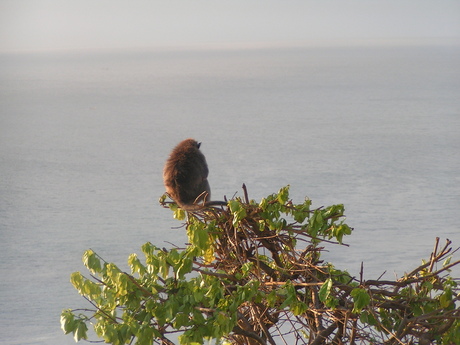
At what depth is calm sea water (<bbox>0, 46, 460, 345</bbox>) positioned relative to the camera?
8055 mm

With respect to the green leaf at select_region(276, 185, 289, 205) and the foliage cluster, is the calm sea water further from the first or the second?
the green leaf at select_region(276, 185, 289, 205)

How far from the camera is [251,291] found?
7.57 feet

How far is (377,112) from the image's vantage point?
1980cm

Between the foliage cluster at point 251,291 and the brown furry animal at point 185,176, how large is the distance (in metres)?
1.49

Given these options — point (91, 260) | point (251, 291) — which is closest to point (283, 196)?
point (251, 291)

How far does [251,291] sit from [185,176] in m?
2.18

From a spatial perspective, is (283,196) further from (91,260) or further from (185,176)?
(185,176)

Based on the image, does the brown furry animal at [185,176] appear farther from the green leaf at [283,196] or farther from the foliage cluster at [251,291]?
the green leaf at [283,196]

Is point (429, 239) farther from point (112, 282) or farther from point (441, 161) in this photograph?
point (112, 282)

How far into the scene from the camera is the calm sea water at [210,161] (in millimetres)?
8055

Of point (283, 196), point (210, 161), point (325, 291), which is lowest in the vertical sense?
point (325, 291)

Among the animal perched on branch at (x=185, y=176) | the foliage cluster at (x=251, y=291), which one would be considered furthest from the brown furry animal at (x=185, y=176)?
the foliage cluster at (x=251, y=291)

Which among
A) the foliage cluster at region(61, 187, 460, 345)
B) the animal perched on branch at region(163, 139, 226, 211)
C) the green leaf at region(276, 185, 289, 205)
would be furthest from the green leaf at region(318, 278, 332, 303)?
the animal perched on branch at region(163, 139, 226, 211)

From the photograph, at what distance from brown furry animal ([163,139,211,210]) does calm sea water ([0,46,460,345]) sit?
6.04 feet
